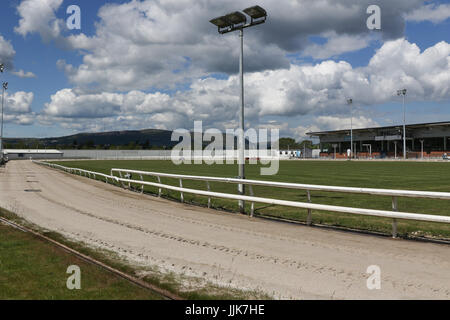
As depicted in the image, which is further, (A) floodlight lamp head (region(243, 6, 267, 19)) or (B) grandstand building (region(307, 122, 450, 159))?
(B) grandstand building (region(307, 122, 450, 159))

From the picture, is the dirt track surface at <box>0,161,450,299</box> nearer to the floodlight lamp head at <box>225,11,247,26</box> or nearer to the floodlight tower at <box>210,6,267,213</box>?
the floodlight tower at <box>210,6,267,213</box>

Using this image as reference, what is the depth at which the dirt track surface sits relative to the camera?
4715 millimetres

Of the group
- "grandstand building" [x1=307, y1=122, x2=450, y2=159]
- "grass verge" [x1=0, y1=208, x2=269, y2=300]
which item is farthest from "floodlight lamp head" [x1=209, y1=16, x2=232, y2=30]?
"grandstand building" [x1=307, y1=122, x2=450, y2=159]

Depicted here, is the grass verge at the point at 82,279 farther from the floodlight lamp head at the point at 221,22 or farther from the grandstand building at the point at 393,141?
the grandstand building at the point at 393,141

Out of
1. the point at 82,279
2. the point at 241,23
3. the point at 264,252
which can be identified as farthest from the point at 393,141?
the point at 82,279

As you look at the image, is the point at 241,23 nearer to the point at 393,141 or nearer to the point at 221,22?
the point at 221,22

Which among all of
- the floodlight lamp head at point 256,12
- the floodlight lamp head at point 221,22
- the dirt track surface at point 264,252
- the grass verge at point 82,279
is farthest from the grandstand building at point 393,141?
the grass verge at point 82,279

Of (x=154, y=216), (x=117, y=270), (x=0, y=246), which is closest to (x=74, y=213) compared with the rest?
(x=154, y=216)

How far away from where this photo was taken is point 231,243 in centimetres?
711

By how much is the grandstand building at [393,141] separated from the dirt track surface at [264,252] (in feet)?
262

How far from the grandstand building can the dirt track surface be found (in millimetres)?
79849

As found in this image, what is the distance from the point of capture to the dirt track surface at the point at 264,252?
15.5 feet
